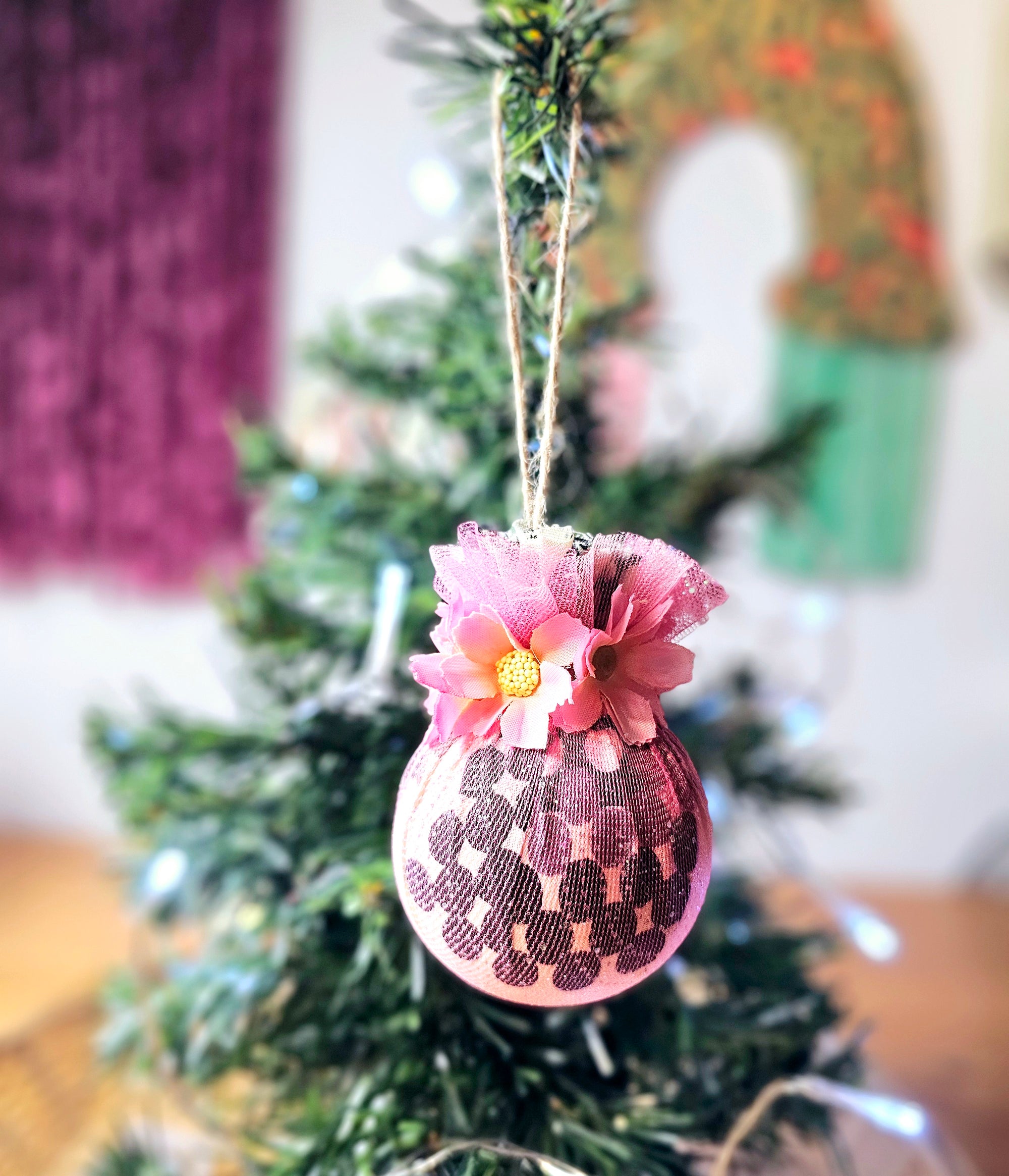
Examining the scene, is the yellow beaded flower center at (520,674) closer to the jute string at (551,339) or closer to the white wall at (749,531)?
the jute string at (551,339)

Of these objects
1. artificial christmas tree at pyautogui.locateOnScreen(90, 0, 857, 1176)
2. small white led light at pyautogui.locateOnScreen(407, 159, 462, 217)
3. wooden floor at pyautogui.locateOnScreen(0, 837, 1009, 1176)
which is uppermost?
small white led light at pyautogui.locateOnScreen(407, 159, 462, 217)

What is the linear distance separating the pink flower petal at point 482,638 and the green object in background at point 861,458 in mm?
992

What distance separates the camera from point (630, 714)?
0.30 m

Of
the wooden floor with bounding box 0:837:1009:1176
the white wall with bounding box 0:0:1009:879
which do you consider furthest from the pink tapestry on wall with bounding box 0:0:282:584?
the wooden floor with bounding box 0:837:1009:1176

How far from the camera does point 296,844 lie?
460 mm

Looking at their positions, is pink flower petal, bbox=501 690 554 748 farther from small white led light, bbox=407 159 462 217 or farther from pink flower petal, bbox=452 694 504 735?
small white led light, bbox=407 159 462 217

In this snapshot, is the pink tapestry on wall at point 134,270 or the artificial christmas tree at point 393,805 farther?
the pink tapestry on wall at point 134,270

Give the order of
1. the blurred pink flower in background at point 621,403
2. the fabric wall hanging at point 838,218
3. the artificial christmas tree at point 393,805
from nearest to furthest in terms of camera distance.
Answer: the artificial christmas tree at point 393,805, the blurred pink flower in background at point 621,403, the fabric wall hanging at point 838,218

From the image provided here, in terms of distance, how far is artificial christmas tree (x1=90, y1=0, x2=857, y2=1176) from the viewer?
39 centimetres

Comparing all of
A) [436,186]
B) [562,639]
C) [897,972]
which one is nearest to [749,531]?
[897,972]

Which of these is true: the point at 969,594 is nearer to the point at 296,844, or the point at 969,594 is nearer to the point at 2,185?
the point at 296,844

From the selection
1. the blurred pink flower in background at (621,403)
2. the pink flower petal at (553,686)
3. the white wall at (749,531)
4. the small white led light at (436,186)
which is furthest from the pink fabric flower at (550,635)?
the white wall at (749,531)

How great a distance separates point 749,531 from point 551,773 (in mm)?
1067

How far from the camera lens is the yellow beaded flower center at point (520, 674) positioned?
288 mm
